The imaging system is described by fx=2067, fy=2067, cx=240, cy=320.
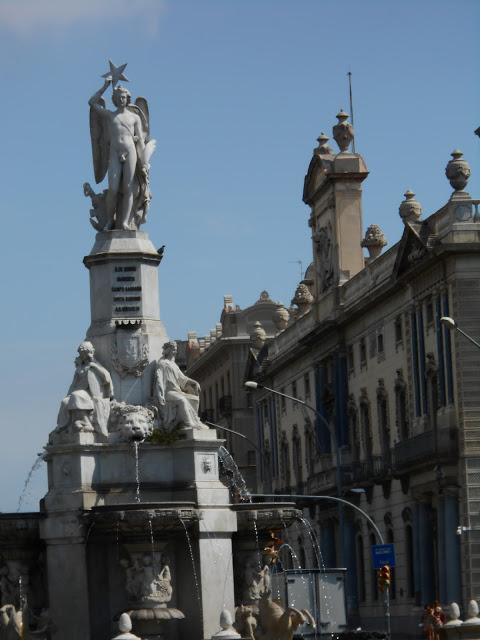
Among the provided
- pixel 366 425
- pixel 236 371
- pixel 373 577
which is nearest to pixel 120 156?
pixel 366 425

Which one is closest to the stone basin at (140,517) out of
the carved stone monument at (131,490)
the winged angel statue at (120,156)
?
the carved stone monument at (131,490)

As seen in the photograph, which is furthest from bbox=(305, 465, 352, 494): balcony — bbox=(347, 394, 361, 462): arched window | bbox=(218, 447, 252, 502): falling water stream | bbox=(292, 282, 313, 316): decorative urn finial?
bbox=(218, 447, 252, 502): falling water stream

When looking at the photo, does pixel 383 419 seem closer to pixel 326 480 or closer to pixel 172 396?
pixel 326 480

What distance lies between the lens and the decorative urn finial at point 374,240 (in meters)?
81.4

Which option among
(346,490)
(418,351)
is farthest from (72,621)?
(346,490)

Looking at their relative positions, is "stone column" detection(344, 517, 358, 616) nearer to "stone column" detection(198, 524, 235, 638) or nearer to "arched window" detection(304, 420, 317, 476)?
"arched window" detection(304, 420, 317, 476)

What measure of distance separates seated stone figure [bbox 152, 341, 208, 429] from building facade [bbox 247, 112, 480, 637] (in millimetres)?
33169

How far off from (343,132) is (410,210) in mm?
13910

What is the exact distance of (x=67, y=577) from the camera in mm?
31391

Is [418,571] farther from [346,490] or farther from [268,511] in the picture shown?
[268,511]

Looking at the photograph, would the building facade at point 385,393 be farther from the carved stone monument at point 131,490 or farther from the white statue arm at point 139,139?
the carved stone monument at point 131,490

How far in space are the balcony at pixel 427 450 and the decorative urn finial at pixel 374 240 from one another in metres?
11.1

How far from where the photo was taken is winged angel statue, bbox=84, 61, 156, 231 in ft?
109

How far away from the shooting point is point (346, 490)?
80.4 m
